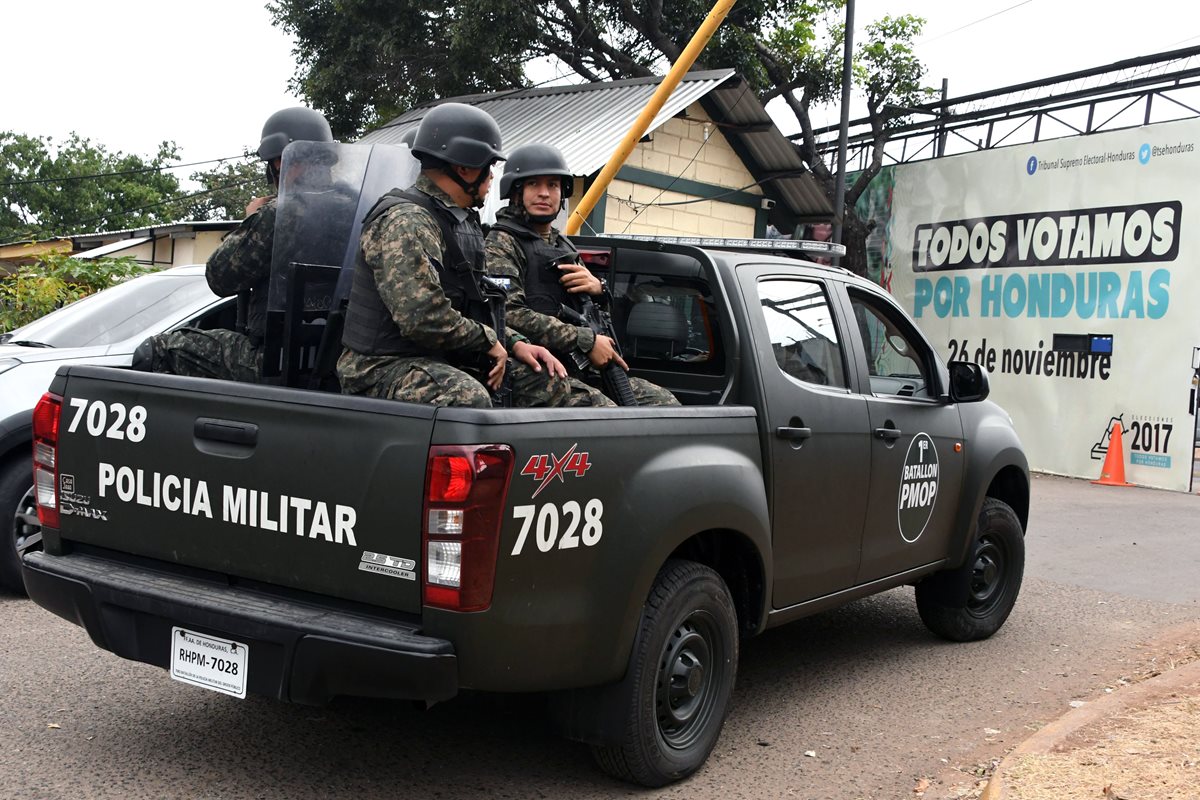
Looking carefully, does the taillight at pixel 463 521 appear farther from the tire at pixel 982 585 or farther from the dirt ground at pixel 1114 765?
the tire at pixel 982 585

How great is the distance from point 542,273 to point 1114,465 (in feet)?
39.3

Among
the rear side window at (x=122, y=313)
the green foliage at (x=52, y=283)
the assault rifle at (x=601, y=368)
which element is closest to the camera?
the assault rifle at (x=601, y=368)

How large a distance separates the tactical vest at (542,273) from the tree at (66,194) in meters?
51.7

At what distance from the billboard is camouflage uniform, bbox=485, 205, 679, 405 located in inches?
455

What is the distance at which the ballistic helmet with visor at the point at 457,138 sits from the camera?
4.05 m

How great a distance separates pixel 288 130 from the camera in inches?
207

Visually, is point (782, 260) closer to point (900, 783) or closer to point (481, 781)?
point (900, 783)

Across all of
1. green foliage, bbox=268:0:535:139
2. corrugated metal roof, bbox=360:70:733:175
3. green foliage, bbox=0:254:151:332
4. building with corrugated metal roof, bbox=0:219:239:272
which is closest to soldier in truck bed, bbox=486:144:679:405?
green foliage, bbox=0:254:151:332

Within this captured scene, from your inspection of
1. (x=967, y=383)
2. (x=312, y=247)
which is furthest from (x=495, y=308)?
(x=967, y=383)

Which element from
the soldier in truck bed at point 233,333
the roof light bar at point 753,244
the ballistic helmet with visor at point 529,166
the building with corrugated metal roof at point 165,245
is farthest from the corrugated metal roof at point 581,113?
the soldier in truck bed at point 233,333

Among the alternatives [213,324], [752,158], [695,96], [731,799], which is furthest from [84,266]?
[752,158]

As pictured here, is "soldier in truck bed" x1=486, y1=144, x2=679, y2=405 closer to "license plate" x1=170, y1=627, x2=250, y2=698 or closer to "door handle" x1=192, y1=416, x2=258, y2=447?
"door handle" x1=192, y1=416, x2=258, y2=447

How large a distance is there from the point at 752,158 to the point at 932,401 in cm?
1420

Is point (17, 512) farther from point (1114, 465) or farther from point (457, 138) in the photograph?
point (1114, 465)
